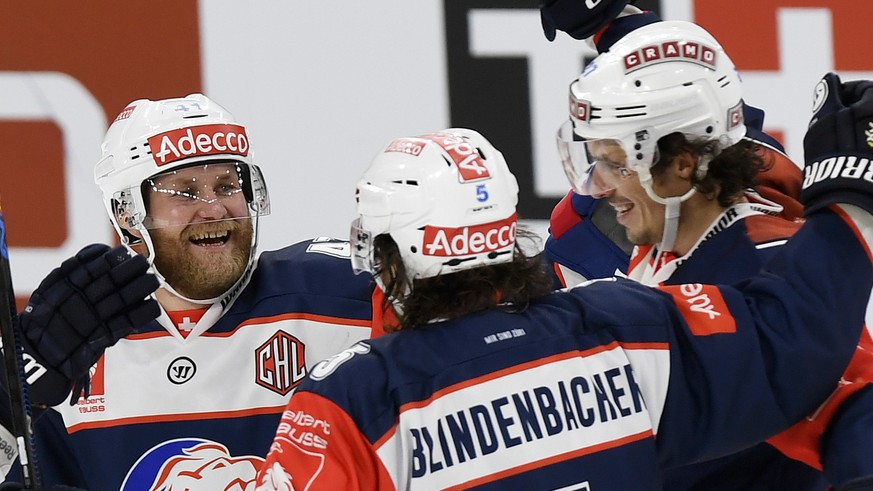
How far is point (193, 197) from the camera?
11.3ft

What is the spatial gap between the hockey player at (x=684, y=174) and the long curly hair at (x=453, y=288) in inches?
17.7

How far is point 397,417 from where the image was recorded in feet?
7.88

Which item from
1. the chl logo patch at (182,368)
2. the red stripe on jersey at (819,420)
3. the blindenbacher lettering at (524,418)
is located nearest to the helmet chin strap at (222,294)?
the chl logo patch at (182,368)

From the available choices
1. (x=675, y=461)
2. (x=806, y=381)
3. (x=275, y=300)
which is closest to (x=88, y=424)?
(x=275, y=300)

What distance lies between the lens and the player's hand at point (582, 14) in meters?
3.60

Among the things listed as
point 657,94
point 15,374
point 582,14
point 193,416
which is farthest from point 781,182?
point 15,374

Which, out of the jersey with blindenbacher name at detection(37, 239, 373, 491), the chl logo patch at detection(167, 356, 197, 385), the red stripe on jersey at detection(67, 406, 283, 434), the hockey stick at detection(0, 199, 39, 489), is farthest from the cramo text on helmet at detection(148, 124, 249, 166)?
the hockey stick at detection(0, 199, 39, 489)

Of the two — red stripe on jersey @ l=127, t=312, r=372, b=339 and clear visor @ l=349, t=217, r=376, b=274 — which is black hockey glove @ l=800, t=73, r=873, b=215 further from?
red stripe on jersey @ l=127, t=312, r=372, b=339

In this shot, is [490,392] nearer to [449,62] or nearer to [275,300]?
[275,300]

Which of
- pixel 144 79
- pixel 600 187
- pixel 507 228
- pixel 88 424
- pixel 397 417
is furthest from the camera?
pixel 144 79

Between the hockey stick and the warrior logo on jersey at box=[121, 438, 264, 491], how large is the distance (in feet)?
2.03

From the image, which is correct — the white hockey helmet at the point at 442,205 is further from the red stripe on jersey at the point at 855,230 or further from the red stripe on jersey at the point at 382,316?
the red stripe on jersey at the point at 855,230

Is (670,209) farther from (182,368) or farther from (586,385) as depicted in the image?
(182,368)

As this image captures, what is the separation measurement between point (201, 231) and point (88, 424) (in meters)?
0.51
